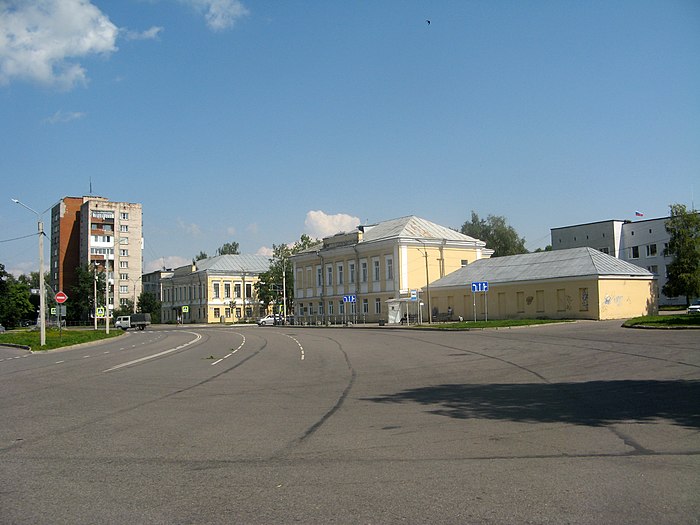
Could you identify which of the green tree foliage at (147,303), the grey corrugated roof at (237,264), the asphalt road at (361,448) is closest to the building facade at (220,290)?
the grey corrugated roof at (237,264)

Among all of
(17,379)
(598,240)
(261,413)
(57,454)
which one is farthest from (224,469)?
(598,240)

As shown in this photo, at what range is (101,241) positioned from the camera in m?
120

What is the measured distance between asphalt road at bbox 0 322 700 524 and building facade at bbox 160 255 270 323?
3663 inches

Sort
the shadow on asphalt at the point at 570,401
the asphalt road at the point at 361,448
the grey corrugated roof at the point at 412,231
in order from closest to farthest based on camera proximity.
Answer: the asphalt road at the point at 361,448, the shadow on asphalt at the point at 570,401, the grey corrugated roof at the point at 412,231

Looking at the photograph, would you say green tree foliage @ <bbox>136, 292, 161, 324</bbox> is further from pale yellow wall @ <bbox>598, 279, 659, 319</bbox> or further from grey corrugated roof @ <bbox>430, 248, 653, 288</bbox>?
pale yellow wall @ <bbox>598, 279, 659, 319</bbox>

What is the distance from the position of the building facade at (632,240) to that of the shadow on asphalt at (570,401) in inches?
2900

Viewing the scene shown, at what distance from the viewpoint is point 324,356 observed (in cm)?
2514

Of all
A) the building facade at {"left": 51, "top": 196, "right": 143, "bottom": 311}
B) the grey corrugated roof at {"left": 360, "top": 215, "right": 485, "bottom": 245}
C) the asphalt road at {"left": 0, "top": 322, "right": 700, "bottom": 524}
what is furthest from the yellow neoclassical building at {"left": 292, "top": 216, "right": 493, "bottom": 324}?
the asphalt road at {"left": 0, "top": 322, "right": 700, "bottom": 524}

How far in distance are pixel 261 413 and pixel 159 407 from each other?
218 centimetres

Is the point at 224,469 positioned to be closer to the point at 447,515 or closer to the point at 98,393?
the point at 447,515

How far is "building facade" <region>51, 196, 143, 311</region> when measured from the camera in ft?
391

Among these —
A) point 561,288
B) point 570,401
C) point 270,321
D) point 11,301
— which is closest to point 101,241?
point 11,301

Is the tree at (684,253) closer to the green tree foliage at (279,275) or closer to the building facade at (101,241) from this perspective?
the green tree foliage at (279,275)

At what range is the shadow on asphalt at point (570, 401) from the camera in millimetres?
10203
